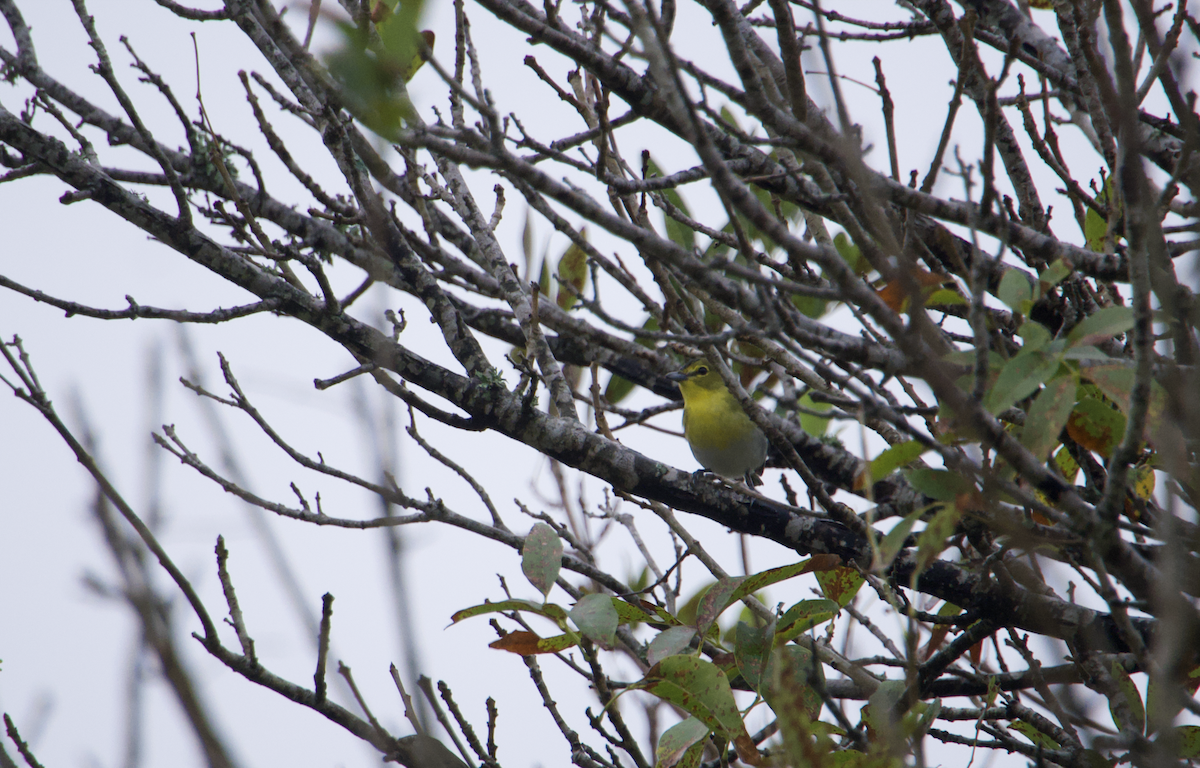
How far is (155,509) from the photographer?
1.21 meters

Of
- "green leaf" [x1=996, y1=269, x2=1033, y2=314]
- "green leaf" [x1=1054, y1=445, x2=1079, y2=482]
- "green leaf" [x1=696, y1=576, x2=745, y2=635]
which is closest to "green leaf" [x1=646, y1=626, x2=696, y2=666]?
"green leaf" [x1=696, y1=576, x2=745, y2=635]

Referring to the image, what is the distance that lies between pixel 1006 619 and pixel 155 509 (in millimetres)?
2093

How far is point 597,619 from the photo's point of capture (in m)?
1.86

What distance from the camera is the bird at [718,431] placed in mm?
6230

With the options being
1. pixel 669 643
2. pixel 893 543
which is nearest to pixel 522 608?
pixel 669 643

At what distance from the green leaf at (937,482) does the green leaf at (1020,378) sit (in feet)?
0.45

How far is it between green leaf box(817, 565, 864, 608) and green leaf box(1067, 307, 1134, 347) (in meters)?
1.15

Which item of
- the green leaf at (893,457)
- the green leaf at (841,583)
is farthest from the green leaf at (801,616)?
the green leaf at (893,457)

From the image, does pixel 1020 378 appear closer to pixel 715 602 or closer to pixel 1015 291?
pixel 1015 291

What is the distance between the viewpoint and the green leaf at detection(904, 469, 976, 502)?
5.02 ft

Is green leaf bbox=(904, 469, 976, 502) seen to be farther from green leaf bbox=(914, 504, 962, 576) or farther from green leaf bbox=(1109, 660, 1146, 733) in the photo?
green leaf bbox=(1109, 660, 1146, 733)

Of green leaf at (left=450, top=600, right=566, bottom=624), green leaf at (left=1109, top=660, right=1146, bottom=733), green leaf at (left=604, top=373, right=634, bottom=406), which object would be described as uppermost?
green leaf at (left=604, top=373, right=634, bottom=406)

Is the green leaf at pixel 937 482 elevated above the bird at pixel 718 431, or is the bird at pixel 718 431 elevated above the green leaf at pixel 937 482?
the bird at pixel 718 431

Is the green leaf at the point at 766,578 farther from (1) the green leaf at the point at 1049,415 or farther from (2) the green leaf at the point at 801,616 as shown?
(1) the green leaf at the point at 1049,415
